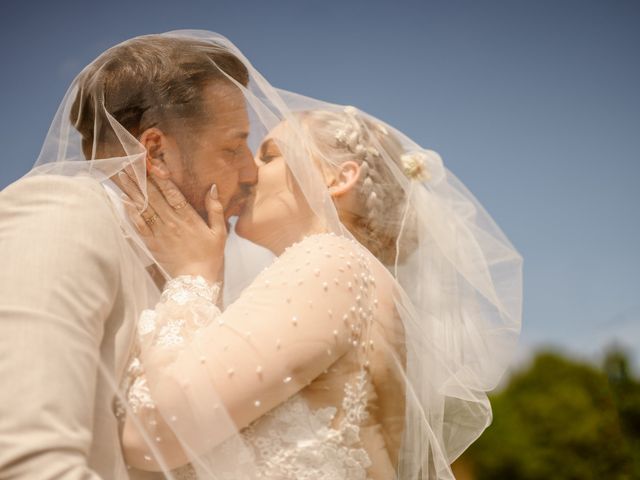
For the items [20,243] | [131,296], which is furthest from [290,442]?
[20,243]

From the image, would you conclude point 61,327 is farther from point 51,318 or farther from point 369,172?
point 369,172

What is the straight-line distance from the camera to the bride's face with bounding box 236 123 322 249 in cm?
343

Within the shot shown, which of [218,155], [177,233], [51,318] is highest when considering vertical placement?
[218,155]

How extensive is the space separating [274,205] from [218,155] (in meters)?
0.37

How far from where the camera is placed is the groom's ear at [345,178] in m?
3.70

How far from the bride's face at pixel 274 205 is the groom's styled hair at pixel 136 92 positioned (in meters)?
0.44

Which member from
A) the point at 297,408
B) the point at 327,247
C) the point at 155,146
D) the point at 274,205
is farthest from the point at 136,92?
the point at 297,408

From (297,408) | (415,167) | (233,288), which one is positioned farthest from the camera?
(415,167)

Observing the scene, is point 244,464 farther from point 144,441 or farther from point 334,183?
point 334,183

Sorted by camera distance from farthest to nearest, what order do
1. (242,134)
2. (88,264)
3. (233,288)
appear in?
(242,134), (233,288), (88,264)

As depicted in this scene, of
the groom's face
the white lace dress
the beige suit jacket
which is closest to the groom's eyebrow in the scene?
the groom's face

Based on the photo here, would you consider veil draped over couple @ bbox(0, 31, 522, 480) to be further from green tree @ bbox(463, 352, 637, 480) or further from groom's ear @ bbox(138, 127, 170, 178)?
green tree @ bbox(463, 352, 637, 480)

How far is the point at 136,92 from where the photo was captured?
10.2ft

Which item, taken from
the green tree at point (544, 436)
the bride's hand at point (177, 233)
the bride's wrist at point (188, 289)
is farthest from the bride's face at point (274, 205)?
the green tree at point (544, 436)
